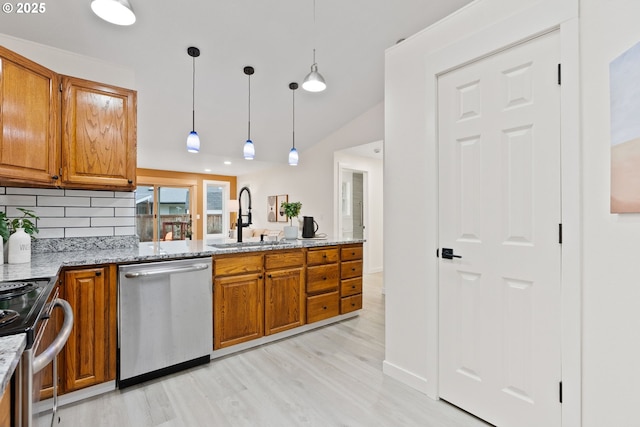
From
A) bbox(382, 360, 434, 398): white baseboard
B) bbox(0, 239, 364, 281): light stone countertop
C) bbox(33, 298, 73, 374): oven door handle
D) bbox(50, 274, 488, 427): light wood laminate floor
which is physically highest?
bbox(0, 239, 364, 281): light stone countertop

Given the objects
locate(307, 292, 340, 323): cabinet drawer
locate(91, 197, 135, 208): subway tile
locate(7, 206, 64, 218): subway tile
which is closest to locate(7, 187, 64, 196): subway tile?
locate(7, 206, 64, 218): subway tile

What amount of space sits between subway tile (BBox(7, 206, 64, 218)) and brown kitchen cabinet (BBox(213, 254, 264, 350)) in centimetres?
127

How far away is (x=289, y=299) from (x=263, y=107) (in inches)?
106

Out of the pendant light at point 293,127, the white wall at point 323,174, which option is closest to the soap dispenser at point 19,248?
the pendant light at point 293,127

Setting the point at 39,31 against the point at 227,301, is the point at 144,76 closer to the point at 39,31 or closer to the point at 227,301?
the point at 39,31

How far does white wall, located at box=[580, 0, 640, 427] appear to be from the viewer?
50.3 inches

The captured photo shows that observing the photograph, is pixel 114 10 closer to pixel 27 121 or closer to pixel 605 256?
pixel 27 121

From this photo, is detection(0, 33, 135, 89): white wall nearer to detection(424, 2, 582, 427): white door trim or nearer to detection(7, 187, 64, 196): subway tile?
detection(7, 187, 64, 196): subway tile

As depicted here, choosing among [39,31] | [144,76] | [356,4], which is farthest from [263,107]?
[39,31]

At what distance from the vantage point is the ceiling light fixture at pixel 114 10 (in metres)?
1.78

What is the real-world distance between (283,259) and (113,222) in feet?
4.94

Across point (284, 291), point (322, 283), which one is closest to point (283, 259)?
point (284, 291)

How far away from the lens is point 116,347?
2057 millimetres

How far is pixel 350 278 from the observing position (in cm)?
352
